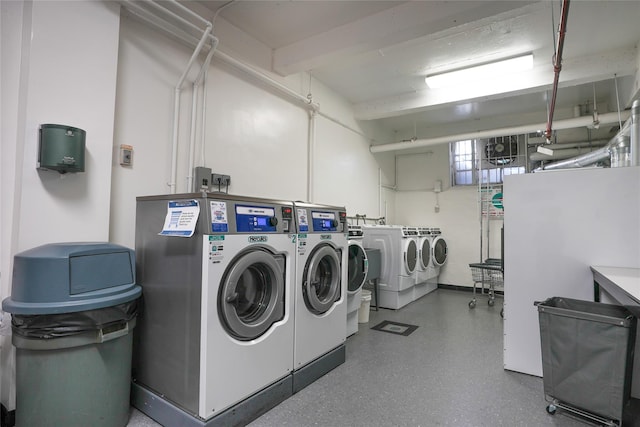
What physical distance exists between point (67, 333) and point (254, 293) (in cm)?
96

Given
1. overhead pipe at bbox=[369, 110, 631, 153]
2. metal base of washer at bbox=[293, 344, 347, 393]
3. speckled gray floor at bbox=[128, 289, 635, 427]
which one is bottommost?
speckled gray floor at bbox=[128, 289, 635, 427]

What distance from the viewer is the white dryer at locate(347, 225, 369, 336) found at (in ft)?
10.7

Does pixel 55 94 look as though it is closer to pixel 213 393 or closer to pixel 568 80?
pixel 213 393

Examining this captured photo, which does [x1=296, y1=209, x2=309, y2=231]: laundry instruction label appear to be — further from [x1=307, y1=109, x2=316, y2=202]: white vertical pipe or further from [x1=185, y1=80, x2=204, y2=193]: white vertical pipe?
[x1=307, y1=109, x2=316, y2=202]: white vertical pipe

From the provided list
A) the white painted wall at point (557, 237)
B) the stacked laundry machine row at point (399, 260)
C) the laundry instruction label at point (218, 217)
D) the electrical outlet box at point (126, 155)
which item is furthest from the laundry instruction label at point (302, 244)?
the stacked laundry machine row at point (399, 260)

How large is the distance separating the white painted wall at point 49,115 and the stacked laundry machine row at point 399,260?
10.7ft

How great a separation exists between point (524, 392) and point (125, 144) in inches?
130

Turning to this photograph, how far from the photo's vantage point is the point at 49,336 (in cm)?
144

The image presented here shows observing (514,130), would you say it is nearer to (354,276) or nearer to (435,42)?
(435,42)

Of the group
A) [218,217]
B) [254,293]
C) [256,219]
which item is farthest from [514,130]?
[218,217]

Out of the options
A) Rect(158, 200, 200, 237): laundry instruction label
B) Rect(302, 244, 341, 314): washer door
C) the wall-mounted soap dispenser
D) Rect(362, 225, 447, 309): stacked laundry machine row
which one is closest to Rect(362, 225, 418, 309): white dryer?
Rect(362, 225, 447, 309): stacked laundry machine row

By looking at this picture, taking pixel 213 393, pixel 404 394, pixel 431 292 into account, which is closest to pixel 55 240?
pixel 213 393

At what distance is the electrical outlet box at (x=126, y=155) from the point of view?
217cm

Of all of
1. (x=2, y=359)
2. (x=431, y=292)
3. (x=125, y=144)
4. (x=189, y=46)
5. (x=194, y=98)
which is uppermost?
(x=189, y=46)
